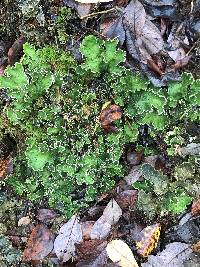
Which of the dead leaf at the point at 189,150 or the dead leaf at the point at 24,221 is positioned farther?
the dead leaf at the point at 24,221

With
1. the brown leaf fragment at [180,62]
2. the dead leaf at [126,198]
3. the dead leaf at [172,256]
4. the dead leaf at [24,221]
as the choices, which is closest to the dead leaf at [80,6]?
the brown leaf fragment at [180,62]

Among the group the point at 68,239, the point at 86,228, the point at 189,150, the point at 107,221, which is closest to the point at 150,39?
the point at 189,150

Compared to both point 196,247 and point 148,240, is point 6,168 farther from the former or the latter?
point 196,247

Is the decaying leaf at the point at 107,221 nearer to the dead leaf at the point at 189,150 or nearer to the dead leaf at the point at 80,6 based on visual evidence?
the dead leaf at the point at 189,150

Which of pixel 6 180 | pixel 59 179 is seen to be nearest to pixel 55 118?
pixel 59 179

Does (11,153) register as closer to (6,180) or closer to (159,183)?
(6,180)

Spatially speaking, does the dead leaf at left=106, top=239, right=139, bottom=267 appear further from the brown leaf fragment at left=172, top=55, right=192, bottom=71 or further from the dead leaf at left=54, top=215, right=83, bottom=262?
the brown leaf fragment at left=172, top=55, right=192, bottom=71
